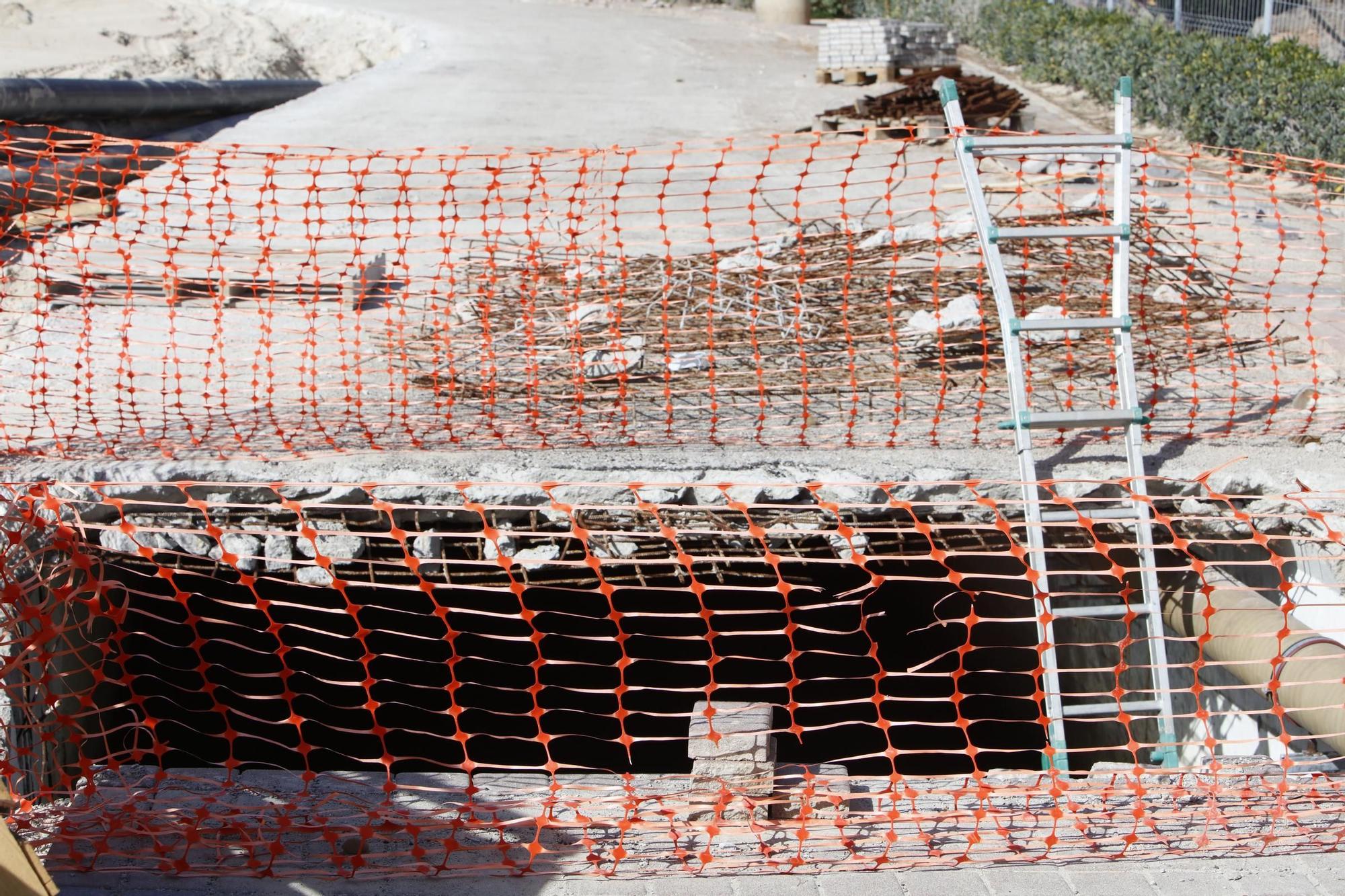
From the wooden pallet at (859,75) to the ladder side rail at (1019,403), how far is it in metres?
8.77

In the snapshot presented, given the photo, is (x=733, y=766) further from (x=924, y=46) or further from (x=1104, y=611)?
(x=924, y=46)

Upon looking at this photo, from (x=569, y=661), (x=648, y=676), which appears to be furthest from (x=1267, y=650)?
(x=648, y=676)

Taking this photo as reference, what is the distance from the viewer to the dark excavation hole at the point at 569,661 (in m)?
6.04

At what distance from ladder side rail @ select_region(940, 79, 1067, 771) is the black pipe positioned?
35.8 feet

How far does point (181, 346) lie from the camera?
6.62 meters

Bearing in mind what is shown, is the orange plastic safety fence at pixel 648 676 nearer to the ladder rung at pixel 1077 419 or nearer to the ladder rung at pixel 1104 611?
the ladder rung at pixel 1104 611

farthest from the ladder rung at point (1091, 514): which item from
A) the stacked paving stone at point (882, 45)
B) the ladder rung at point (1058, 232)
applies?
the stacked paving stone at point (882, 45)

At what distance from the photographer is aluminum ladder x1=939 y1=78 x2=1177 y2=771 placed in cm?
462

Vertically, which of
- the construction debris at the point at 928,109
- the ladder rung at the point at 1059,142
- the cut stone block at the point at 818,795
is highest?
the construction debris at the point at 928,109

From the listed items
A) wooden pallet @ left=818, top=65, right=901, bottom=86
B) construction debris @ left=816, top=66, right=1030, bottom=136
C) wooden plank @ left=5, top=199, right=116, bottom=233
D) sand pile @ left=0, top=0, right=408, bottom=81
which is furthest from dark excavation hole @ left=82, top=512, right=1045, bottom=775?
sand pile @ left=0, top=0, right=408, bottom=81

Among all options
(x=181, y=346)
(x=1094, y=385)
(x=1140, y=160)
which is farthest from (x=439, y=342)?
(x=1140, y=160)

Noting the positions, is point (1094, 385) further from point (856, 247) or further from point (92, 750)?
point (92, 750)

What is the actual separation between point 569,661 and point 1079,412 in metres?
2.94

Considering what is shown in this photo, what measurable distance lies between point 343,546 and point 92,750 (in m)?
1.84
